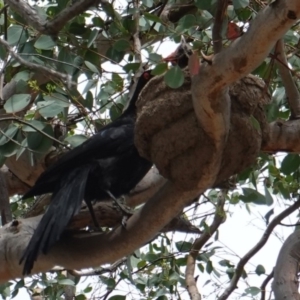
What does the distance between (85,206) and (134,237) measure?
57cm

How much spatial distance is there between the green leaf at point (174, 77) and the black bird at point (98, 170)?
31.6 inches

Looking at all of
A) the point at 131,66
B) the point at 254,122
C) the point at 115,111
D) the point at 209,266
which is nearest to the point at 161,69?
the point at 254,122

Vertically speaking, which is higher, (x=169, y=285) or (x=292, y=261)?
(x=169, y=285)

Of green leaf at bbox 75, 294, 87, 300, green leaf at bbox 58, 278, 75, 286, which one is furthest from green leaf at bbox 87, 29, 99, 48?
green leaf at bbox 75, 294, 87, 300

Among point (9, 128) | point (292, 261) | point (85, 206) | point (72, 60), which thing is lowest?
point (292, 261)

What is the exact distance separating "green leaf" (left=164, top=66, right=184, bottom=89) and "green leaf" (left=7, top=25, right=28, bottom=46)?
966 mm

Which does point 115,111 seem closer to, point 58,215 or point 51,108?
point 51,108

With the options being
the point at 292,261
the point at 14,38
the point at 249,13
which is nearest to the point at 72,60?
the point at 14,38

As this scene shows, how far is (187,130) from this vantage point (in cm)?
191

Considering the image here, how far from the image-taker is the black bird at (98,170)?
2545 millimetres

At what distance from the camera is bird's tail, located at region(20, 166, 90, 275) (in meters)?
2.22

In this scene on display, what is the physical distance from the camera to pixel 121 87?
9.35ft

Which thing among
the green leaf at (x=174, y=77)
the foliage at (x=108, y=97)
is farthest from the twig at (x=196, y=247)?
the green leaf at (x=174, y=77)

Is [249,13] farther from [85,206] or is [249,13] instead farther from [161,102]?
[85,206]
